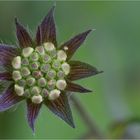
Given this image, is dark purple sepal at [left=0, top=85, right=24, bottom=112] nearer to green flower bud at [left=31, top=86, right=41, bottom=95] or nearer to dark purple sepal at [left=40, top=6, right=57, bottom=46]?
green flower bud at [left=31, top=86, right=41, bottom=95]

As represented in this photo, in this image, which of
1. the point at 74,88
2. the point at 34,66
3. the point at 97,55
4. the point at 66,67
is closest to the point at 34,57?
the point at 34,66

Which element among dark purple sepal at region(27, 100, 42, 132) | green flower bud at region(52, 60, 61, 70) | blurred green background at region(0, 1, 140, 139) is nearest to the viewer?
dark purple sepal at region(27, 100, 42, 132)

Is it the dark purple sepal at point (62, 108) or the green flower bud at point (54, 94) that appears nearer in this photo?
the dark purple sepal at point (62, 108)

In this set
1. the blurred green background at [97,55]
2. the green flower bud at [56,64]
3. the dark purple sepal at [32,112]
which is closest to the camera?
the dark purple sepal at [32,112]

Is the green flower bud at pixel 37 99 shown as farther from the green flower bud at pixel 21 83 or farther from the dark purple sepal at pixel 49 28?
the dark purple sepal at pixel 49 28

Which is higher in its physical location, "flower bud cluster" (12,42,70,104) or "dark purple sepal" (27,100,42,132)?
"flower bud cluster" (12,42,70,104)

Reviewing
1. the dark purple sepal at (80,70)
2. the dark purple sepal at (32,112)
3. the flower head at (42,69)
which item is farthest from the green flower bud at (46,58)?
the dark purple sepal at (32,112)

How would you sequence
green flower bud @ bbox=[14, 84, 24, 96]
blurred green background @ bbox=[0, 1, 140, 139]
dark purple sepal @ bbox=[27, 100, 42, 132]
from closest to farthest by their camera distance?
dark purple sepal @ bbox=[27, 100, 42, 132], green flower bud @ bbox=[14, 84, 24, 96], blurred green background @ bbox=[0, 1, 140, 139]

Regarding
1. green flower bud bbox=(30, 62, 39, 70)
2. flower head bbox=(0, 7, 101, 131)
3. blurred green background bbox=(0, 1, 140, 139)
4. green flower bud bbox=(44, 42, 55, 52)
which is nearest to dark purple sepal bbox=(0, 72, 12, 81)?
flower head bbox=(0, 7, 101, 131)

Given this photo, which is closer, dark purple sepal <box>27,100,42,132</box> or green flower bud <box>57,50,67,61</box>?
dark purple sepal <box>27,100,42,132</box>
